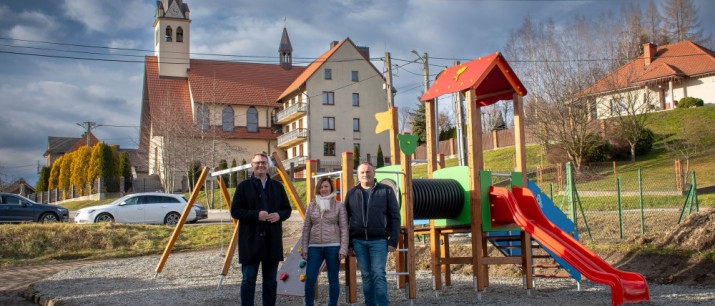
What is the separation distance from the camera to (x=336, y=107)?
59469mm

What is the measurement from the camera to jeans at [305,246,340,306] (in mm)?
8117

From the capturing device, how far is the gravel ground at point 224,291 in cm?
956

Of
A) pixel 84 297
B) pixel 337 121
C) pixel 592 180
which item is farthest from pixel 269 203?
pixel 337 121

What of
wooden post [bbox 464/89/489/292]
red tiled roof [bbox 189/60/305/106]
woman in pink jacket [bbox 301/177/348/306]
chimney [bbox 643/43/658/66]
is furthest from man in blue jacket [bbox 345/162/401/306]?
red tiled roof [bbox 189/60/305/106]

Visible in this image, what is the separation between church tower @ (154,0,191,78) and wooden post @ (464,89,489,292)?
57.0 meters

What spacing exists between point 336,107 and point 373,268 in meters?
51.7

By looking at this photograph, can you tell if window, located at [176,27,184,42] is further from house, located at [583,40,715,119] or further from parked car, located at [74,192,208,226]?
parked car, located at [74,192,208,226]

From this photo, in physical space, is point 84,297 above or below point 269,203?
below

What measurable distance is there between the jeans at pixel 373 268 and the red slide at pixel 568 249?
2594 mm

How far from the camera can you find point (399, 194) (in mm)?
10039

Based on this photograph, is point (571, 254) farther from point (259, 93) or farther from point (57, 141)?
point (57, 141)

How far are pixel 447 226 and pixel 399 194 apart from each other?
117cm

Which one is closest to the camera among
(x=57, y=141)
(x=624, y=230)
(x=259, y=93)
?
(x=624, y=230)

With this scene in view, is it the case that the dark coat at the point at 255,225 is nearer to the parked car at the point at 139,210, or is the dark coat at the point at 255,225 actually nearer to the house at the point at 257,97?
the parked car at the point at 139,210
